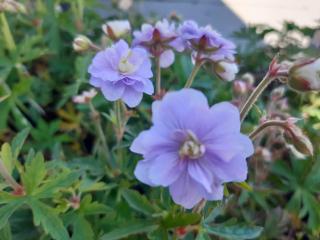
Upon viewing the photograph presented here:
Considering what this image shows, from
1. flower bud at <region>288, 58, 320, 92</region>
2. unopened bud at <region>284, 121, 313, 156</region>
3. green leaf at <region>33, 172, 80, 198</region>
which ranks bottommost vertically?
green leaf at <region>33, 172, 80, 198</region>

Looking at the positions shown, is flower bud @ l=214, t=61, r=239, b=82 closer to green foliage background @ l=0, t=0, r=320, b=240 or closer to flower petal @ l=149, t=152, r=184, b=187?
green foliage background @ l=0, t=0, r=320, b=240

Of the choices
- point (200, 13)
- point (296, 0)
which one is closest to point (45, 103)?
point (200, 13)

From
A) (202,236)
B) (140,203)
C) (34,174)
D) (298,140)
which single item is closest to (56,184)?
(34,174)

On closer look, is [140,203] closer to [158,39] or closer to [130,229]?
[130,229]

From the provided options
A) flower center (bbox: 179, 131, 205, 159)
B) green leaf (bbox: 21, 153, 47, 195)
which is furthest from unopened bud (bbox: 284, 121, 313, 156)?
green leaf (bbox: 21, 153, 47, 195)

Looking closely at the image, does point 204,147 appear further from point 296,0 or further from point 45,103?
point 296,0

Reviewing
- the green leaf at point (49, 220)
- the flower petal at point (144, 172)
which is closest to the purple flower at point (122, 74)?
the flower petal at point (144, 172)

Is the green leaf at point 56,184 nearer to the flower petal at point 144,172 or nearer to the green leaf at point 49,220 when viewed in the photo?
the green leaf at point 49,220
